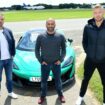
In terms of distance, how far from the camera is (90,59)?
565 cm

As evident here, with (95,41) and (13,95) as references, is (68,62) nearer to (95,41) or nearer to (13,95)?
(13,95)

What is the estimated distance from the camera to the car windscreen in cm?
805

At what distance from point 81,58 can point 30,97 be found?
4278 millimetres

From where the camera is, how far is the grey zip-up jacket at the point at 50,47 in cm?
576

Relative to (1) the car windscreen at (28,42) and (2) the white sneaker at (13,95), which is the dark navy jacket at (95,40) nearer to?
(2) the white sneaker at (13,95)

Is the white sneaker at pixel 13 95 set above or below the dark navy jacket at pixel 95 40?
below

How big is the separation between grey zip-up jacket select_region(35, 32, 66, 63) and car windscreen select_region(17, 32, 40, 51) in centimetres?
208

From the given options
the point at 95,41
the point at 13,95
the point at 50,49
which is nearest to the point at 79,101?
the point at 50,49

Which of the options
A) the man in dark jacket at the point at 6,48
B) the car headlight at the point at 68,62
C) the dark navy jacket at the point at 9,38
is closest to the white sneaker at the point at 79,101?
the car headlight at the point at 68,62

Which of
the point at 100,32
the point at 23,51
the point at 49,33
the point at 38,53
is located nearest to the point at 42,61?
the point at 38,53

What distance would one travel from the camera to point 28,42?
26.9 feet

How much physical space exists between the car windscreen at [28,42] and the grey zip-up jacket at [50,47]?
6.82 ft

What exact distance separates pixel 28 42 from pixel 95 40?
3.13m

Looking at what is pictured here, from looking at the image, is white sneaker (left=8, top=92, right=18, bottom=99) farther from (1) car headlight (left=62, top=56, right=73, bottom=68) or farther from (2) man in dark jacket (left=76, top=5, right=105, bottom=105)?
(2) man in dark jacket (left=76, top=5, right=105, bottom=105)
